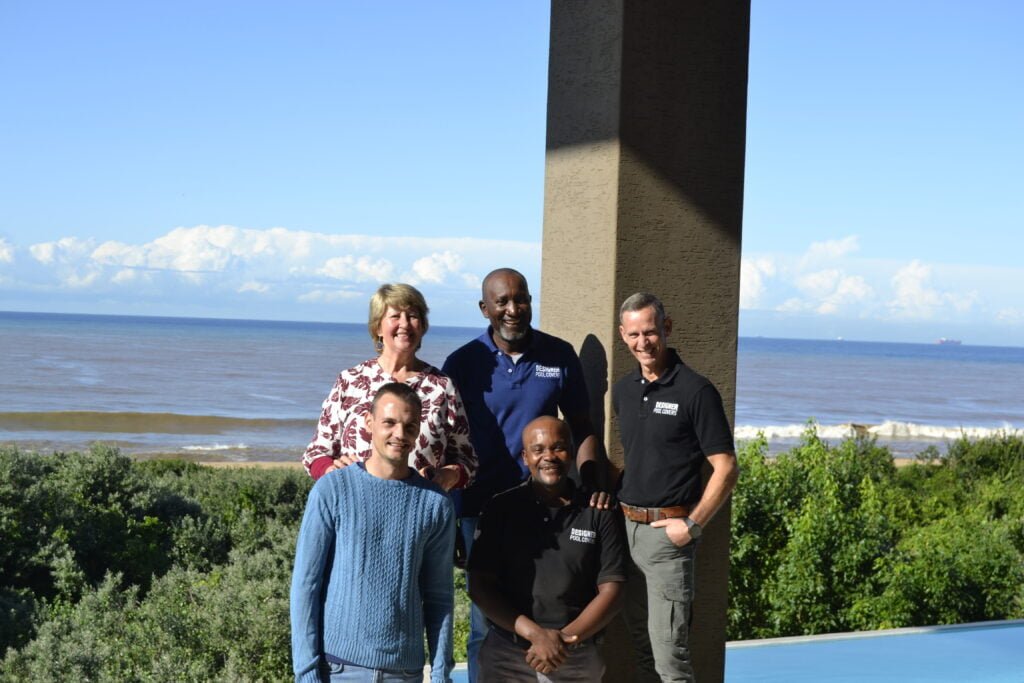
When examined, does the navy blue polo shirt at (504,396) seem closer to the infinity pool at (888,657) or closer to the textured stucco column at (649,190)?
the textured stucco column at (649,190)

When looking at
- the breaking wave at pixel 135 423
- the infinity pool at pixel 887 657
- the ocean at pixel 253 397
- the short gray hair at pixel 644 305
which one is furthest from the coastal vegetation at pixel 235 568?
the breaking wave at pixel 135 423

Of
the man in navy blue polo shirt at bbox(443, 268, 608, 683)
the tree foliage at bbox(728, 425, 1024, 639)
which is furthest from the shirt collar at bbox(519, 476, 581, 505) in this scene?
the tree foliage at bbox(728, 425, 1024, 639)

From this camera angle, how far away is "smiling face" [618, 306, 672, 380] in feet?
9.74

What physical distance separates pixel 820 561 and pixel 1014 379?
5334 centimetres

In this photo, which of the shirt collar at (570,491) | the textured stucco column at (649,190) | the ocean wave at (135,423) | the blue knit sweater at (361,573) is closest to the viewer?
the blue knit sweater at (361,573)

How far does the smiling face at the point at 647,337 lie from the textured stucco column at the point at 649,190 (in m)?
0.48

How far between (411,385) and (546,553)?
0.59m

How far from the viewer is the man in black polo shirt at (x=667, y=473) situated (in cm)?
294

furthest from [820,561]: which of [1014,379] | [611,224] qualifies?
[1014,379]

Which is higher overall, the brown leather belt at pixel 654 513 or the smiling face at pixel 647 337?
the smiling face at pixel 647 337

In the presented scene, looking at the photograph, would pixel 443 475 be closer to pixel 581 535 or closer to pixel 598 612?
pixel 581 535

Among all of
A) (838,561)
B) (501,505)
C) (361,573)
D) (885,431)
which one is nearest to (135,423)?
(885,431)

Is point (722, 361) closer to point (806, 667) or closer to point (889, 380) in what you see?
point (806, 667)

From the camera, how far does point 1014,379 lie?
5375 centimetres
